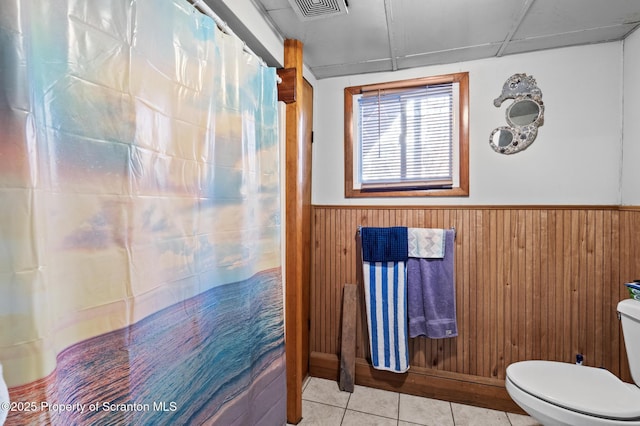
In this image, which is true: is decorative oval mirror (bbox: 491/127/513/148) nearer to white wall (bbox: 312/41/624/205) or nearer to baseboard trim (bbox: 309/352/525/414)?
white wall (bbox: 312/41/624/205)

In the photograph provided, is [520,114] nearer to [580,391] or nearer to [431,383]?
[580,391]

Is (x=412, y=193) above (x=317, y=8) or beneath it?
beneath

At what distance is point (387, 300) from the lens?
1.95 meters

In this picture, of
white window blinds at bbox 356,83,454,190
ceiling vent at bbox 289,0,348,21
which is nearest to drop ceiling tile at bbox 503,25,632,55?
white window blinds at bbox 356,83,454,190

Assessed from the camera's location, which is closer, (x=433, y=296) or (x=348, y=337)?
(x=433, y=296)

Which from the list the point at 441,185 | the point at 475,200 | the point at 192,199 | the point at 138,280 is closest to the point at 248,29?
the point at 192,199

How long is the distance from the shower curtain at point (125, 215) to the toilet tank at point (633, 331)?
5.66 ft

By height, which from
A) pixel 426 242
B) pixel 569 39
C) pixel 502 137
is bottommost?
pixel 426 242

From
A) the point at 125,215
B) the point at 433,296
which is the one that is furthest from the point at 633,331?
the point at 125,215

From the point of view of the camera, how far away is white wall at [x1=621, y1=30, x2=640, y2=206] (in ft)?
5.16

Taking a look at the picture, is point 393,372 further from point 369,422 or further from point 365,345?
point 369,422

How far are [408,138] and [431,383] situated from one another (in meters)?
1.64

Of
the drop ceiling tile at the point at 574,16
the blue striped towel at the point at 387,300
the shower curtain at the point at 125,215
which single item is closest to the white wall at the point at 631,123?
the drop ceiling tile at the point at 574,16

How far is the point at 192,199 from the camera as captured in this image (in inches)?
37.5
